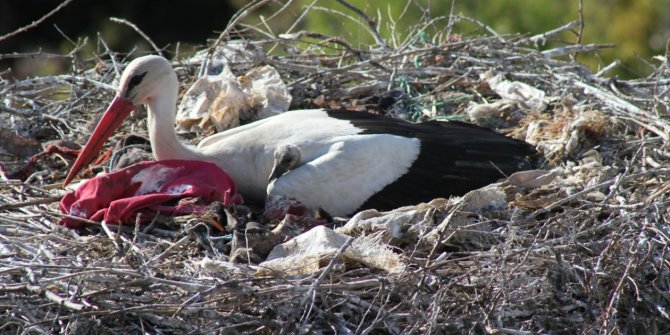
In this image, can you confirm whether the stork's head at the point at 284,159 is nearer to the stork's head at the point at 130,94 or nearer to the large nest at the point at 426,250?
the large nest at the point at 426,250

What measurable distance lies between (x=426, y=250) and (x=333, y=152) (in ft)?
2.92

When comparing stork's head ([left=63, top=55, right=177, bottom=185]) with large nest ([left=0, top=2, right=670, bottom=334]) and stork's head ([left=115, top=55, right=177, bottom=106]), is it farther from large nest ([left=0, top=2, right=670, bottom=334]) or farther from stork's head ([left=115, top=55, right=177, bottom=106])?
large nest ([left=0, top=2, right=670, bottom=334])

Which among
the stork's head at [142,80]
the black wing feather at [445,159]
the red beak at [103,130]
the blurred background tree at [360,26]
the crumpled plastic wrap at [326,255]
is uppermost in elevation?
the stork's head at [142,80]

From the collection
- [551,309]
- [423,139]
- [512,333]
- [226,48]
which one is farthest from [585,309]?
[226,48]

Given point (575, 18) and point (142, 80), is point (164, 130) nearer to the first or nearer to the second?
point (142, 80)

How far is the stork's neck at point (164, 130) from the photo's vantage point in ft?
18.1

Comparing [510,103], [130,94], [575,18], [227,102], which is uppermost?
[130,94]

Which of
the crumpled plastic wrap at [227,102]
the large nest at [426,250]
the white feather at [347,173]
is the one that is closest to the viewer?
the large nest at [426,250]

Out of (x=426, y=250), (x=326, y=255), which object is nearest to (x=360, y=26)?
(x=426, y=250)

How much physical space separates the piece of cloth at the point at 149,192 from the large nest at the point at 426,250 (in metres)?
0.08

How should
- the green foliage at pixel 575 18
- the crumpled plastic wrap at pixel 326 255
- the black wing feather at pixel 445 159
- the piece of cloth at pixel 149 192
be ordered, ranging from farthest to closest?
the green foliage at pixel 575 18, the black wing feather at pixel 445 159, the piece of cloth at pixel 149 192, the crumpled plastic wrap at pixel 326 255

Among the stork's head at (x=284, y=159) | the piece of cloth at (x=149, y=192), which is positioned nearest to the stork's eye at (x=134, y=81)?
the piece of cloth at (x=149, y=192)

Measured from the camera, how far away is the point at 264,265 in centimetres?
431

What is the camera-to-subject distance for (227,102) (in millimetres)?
5988
